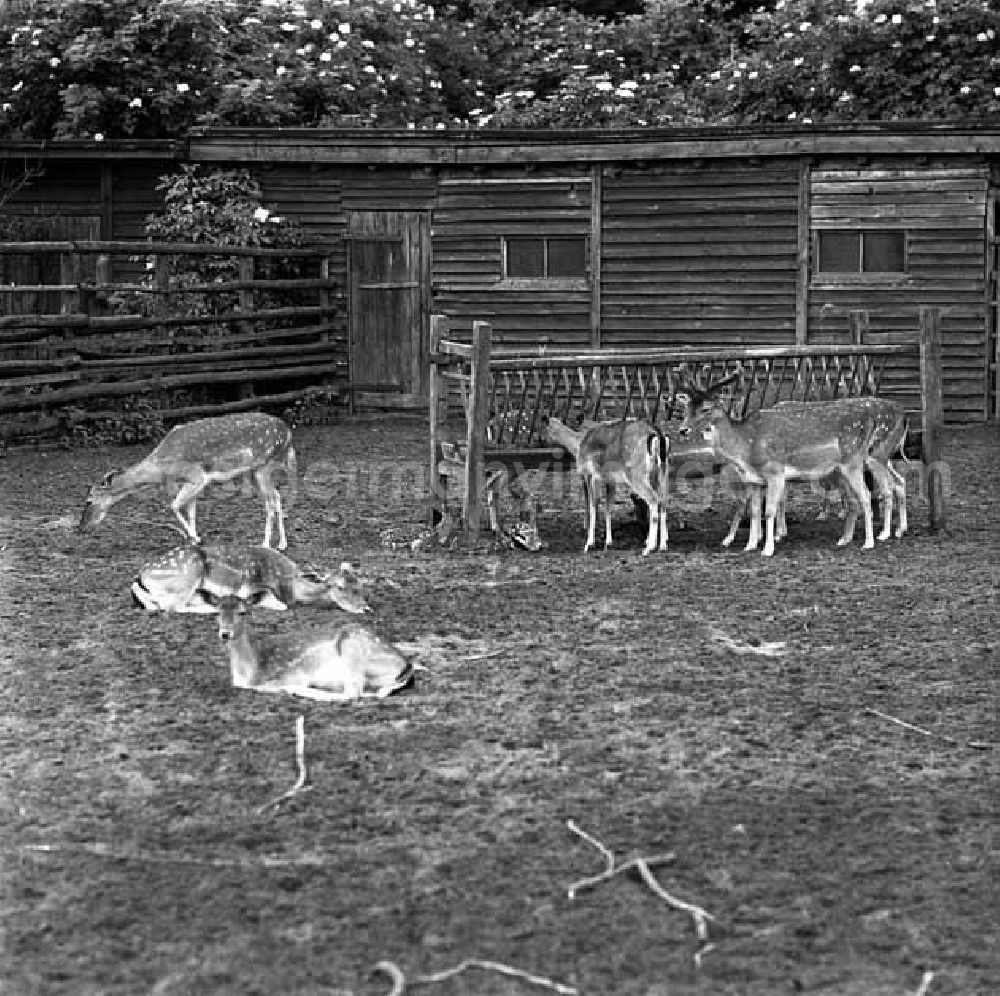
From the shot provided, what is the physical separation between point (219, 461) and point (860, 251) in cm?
969

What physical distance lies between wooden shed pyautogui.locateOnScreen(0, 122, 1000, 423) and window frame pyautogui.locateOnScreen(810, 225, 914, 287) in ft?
0.06

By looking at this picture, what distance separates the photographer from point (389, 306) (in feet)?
70.3

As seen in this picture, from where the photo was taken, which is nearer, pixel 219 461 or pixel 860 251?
pixel 219 461

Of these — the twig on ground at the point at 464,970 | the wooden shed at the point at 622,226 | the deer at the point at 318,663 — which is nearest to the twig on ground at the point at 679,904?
the twig on ground at the point at 464,970

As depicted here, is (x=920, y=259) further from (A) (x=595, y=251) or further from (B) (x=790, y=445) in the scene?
(B) (x=790, y=445)

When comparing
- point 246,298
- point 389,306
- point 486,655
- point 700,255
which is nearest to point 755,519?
point 486,655

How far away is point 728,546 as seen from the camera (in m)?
12.3

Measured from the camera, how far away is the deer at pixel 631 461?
1191 cm

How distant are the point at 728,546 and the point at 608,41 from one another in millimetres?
19198

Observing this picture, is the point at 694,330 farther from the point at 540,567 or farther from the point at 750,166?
the point at 540,567

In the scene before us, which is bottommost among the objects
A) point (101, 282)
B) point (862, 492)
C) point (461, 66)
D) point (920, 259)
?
point (862, 492)

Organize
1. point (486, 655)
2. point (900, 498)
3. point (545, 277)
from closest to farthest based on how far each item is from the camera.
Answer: point (486, 655)
point (900, 498)
point (545, 277)

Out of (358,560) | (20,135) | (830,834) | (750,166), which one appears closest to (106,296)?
(20,135)

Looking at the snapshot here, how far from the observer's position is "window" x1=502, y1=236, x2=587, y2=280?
67.7 ft
